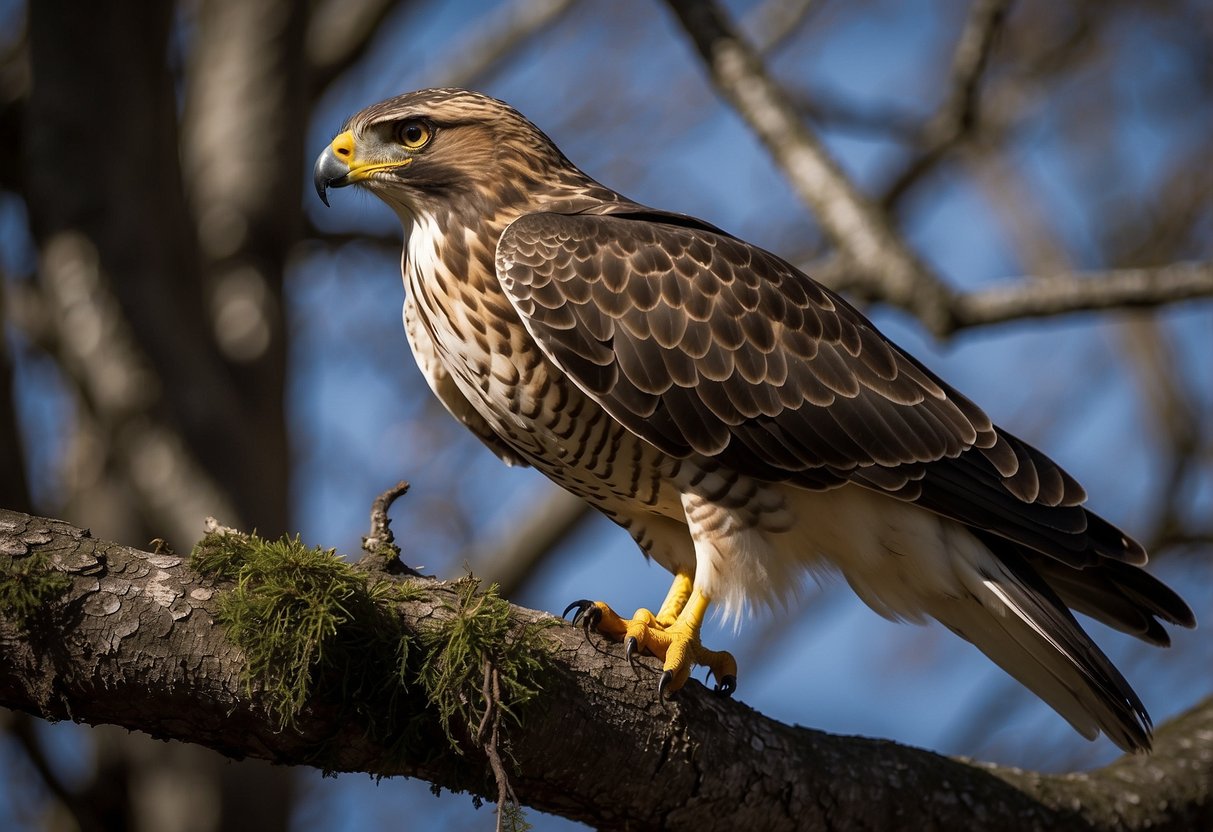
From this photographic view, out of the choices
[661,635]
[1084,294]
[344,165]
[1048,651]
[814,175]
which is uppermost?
[814,175]

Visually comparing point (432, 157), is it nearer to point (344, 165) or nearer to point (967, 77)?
point (344, 165)

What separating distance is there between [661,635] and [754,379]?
1029 millimetres

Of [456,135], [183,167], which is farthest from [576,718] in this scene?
[183,167]

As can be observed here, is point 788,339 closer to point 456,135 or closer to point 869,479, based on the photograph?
point 869,479

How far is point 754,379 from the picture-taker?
459 centimetres

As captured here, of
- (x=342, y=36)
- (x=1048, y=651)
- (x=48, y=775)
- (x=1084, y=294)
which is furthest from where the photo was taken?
(x=342, y=36)

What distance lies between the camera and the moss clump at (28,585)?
2.99 meters

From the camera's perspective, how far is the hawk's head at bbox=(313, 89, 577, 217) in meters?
4.83

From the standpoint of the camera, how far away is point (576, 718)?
3557mm

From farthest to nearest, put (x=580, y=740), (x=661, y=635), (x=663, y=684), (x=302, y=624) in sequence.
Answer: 1. (x=661, y=635)
2. (x=663, y=684)
3. (x=580, y=740)
4. (x=302, y=624)

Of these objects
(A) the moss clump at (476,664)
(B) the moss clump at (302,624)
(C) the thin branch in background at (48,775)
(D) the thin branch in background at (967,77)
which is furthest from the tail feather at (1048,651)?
(C) the thin branch in background at (48,775)

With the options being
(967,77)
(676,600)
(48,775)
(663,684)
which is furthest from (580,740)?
(48,775)

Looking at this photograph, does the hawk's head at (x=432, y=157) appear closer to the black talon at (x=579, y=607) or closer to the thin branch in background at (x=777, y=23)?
the black talon at (x=579, y=607)

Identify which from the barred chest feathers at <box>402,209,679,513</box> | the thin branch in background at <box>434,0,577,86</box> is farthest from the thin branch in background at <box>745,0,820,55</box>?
the barred chest feathers at <box>402,209,679,513</box>
